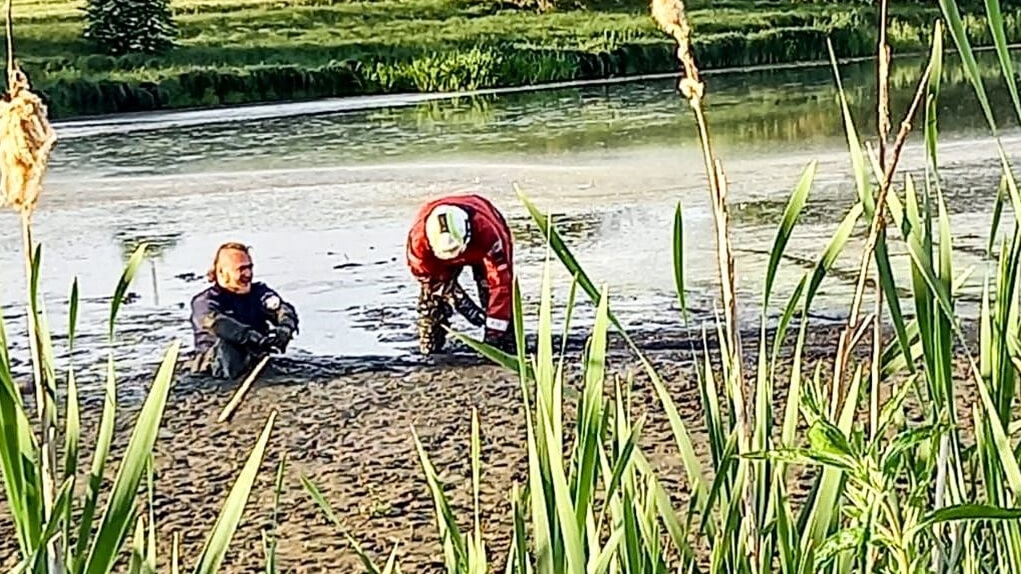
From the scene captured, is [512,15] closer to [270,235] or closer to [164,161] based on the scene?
[164,161]

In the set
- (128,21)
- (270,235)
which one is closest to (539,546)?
(270,235)

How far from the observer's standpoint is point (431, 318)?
384cm

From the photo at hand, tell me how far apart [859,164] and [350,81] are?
11.4 metres

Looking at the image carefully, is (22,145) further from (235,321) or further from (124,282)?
(235,321)

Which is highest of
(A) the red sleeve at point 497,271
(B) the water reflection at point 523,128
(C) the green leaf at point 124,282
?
(C) the green leaf at point 124,282

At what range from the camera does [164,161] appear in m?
8.10

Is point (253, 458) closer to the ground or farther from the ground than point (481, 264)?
farther from the ground

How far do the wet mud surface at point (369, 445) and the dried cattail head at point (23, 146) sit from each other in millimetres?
1603

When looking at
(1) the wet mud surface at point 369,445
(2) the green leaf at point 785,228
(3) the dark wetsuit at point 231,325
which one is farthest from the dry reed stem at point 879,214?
(3) the dark wetsuit at point 231,325

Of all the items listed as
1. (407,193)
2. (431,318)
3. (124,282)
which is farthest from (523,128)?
(124,282)

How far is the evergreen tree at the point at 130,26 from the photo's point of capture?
1212 cm

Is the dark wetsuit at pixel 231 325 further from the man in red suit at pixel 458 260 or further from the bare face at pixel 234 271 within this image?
the man in red suit at pixel 458 260

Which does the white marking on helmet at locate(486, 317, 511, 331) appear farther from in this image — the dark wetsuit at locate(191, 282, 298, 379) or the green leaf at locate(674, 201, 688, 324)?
the green leaf at locate(674, 201, 688, 324)

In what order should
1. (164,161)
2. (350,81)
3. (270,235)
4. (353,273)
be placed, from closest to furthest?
(353,273), (270,235), (164,161), (350,81)
